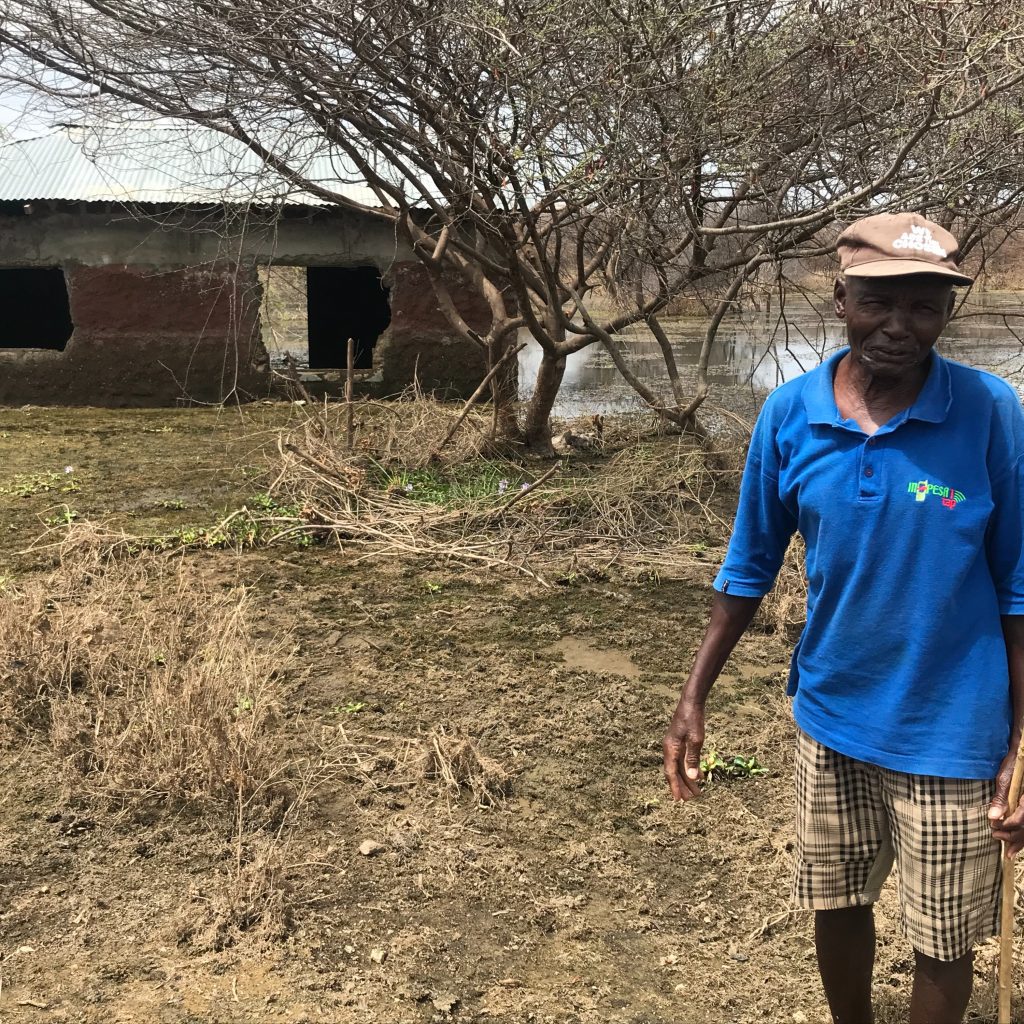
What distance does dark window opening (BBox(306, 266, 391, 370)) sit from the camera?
1711 cm

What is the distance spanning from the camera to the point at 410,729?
381cm

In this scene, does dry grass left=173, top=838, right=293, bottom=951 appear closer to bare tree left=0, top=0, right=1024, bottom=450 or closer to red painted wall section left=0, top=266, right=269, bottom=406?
bare tree left=0, top=0, right=1024, bottom=450

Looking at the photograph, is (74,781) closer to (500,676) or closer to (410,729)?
(410,729)

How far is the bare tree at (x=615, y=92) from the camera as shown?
5.32 metres

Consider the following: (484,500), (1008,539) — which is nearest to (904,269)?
(1008,539)

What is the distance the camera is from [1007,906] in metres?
1.75

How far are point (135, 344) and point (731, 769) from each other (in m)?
10.2

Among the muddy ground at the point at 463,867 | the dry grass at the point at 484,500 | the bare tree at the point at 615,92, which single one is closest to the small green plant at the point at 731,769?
the muddy ground at the point at 463,867

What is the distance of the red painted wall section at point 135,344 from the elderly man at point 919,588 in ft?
34.4

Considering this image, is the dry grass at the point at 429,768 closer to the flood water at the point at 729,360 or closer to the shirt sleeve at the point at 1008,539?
the shirt sleeve at the point at 1008,539

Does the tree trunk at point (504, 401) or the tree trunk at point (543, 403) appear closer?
the tree trunk at point (543, 403)

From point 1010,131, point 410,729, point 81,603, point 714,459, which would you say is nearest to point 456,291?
point 714,459

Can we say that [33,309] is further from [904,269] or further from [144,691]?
[904,269]

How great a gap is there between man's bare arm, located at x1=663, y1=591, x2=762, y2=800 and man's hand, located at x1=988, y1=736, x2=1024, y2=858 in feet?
1.82
